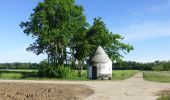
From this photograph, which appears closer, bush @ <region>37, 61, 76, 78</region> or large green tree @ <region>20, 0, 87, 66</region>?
bush @ <region>37, 61, 76, 78</region>

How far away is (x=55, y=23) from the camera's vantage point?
240 ft

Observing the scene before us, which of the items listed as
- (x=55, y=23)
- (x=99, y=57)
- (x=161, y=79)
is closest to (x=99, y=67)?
(x=99, y=57)

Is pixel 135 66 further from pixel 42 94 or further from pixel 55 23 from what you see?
pixel 42 94

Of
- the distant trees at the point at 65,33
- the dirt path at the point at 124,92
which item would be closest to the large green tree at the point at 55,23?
the distant trees at the point at 65,33

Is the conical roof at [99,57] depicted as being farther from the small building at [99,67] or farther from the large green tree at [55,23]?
the large green tree at [55,23]

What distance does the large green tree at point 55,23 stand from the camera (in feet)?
232

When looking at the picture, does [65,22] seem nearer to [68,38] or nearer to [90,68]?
[68,38]

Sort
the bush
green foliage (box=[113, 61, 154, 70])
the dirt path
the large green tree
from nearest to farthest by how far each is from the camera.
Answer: the dirt path → the bush → the large green tree → green foliage (box=[113, 61, 154, 70])

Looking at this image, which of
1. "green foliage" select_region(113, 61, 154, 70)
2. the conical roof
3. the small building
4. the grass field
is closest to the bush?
the small building

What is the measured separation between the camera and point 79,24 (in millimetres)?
74062

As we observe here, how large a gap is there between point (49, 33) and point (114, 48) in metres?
15.1

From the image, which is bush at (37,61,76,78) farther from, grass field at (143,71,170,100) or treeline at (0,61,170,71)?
treeline at (0,61,170,71)

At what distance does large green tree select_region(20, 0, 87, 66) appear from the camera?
2781 inches

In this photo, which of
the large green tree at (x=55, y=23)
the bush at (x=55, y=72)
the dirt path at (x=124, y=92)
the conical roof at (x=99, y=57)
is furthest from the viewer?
the large green tree at (x=55, y=23)
